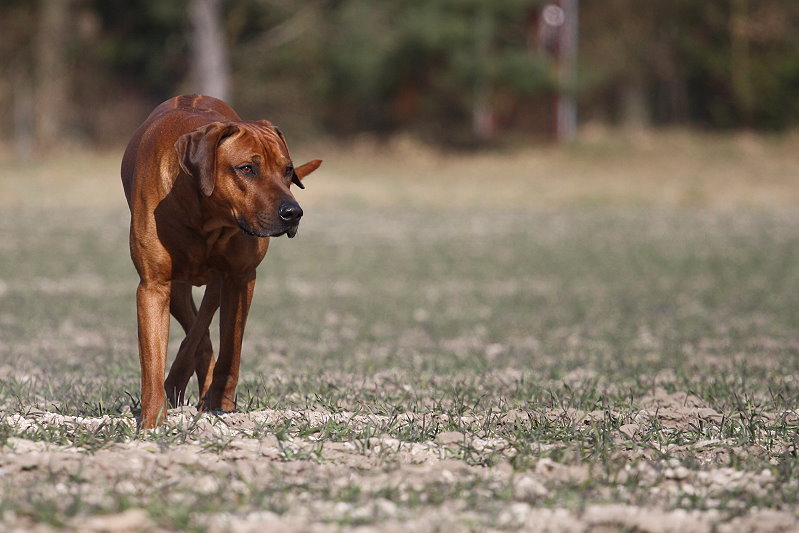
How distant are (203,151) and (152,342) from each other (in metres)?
1.02

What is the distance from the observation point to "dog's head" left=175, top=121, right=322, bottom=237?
5.64 metres

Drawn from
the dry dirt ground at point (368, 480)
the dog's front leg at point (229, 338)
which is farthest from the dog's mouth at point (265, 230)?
the dry dirt ground at point (368, 480)

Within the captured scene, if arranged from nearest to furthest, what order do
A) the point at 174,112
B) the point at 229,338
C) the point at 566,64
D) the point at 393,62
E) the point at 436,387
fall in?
the point at 174,112 < the point at 229,338 < the point at 436,387 < the point at 566,64 < the point at 393,62

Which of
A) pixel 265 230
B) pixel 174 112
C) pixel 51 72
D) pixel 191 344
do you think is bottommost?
pixel 191 344

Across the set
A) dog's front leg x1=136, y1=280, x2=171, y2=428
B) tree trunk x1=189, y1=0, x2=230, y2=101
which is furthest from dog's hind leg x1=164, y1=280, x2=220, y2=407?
tree trunk x1=189, y1=0, x2=230, y2=101

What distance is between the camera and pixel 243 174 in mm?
5750

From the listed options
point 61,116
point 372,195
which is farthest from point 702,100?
point 61,116

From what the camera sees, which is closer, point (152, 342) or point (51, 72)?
point (152, 342)

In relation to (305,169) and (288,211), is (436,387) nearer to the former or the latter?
(305,169)

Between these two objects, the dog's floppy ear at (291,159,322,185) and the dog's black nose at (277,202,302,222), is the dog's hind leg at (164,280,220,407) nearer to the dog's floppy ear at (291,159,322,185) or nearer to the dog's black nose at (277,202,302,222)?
the dog's floppy ear at (291,159,322,185)

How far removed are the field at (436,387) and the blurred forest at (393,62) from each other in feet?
54.5

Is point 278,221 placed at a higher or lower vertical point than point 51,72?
lower

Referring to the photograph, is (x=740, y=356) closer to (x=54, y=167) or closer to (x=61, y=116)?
(x=54, y=167)

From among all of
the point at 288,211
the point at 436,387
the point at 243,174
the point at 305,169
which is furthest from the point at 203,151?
the point at 436,387
